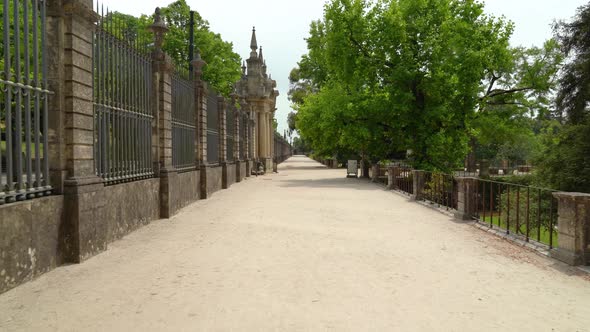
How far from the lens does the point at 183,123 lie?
13641 millimetres

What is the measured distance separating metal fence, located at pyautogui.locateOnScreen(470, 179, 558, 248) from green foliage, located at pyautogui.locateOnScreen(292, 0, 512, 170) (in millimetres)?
4896

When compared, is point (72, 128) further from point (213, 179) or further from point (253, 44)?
point (253, 44)

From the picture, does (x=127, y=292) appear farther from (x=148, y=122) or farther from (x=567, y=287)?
(x=148, y=122)

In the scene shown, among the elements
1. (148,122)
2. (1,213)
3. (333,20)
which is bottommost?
(1,213)

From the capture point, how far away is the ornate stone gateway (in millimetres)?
34500

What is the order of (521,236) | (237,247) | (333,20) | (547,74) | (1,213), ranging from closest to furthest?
(1,213) < (237,247) < (521,236) < (333,20) < (547,74)

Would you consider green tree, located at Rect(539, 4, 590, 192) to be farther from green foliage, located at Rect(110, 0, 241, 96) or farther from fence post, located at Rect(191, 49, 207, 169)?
green foliage, located at Rect(110, 0, 241, 96)

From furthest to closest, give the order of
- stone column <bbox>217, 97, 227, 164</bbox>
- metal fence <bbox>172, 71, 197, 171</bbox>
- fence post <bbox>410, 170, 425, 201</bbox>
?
stone column <bbox>217, 97, 227, 164</bbox> → fence post <bbox>410, 170, 425, 201</bbox> → metal fence <bbox>172, 71, 197, 171</bbox>

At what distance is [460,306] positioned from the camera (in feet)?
14.7

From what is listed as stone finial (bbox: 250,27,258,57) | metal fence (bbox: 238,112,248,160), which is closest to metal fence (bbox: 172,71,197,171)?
metal fence (bbox: 238,112,248,160)

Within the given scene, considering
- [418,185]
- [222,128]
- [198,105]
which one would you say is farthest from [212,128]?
[418,185]

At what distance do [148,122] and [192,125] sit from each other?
4.29 metres

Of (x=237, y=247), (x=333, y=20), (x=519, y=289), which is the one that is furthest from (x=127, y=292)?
(x=333, y=20)

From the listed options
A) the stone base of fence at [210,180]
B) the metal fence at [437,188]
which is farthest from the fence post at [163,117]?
the metal fence at [437,188]
